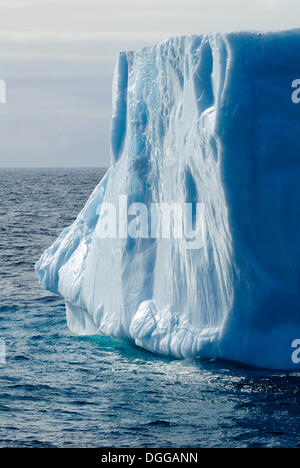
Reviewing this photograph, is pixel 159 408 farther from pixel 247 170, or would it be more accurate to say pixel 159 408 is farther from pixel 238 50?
pixel 238 50

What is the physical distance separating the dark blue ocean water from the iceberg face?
334 mm

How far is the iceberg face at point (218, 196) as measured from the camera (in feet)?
31.9

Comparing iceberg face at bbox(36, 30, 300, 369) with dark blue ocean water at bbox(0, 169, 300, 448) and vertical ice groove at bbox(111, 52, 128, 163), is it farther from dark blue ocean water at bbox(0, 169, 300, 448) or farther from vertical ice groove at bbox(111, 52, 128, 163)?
vertical ice groove at bbox(111, 52, 128, 163)

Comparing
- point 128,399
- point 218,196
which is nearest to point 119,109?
point 218,196

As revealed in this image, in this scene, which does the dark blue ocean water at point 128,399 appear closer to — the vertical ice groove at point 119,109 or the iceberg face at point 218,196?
the iceberg face at point 218,196

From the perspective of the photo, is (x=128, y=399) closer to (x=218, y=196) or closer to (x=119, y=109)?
(x=218, y=196)

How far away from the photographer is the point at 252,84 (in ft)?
31.9

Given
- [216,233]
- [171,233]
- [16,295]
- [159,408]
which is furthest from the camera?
[16,295]

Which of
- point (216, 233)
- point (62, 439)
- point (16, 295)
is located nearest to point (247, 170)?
point (216, 233)

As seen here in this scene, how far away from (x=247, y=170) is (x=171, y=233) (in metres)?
1.98

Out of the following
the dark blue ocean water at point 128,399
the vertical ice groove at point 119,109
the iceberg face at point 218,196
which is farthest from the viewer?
the vertical ice groove at point 119,109

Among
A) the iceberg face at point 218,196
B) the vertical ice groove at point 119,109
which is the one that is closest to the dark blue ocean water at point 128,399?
the iceberg face at point 218,196

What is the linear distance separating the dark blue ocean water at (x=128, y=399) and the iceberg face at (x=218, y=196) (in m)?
0.33

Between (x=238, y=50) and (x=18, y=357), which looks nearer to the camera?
(x=238, y=50)
